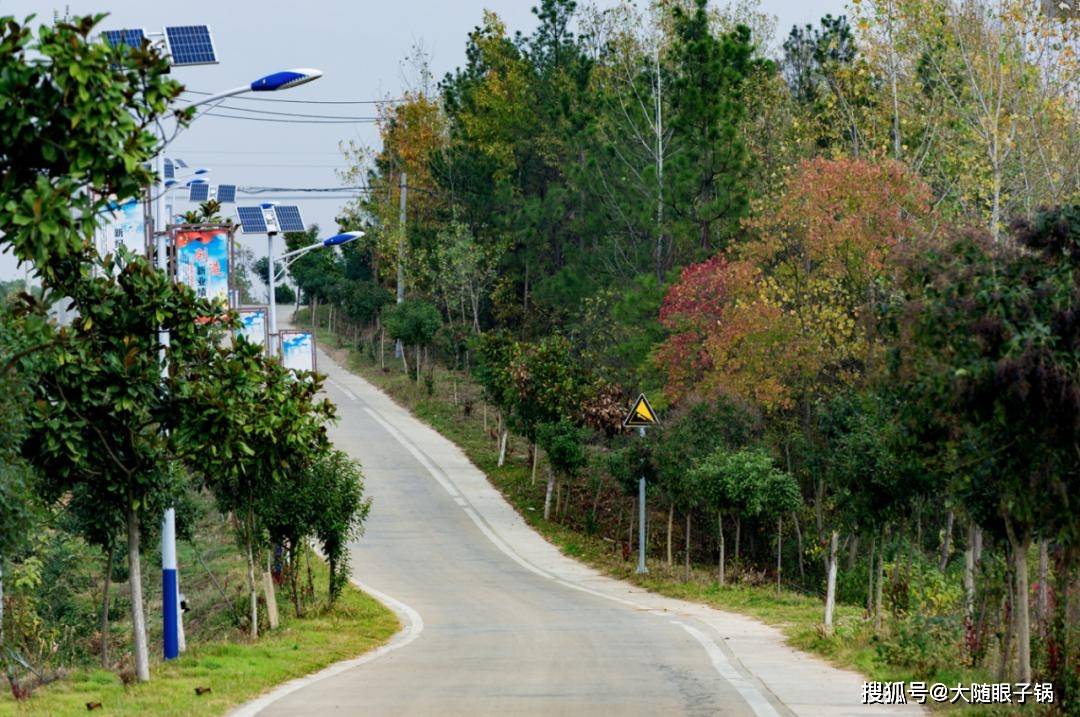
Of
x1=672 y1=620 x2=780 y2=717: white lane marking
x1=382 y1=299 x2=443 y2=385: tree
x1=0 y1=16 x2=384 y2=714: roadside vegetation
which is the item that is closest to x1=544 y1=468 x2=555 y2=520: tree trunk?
x1=382 y1=299 x2=443 y2=385: tree

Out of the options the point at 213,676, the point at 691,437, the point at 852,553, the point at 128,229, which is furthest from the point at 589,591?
the point at 128,229

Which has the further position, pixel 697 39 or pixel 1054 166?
pixel 697 39

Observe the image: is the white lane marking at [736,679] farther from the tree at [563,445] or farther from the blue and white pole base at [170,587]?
the tree at [563,445]

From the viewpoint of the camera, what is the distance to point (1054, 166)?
28.1 metres

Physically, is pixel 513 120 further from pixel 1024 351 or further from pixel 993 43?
pixel 1024 351

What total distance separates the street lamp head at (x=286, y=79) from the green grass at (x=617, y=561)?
8.48 metres

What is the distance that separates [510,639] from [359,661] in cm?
276

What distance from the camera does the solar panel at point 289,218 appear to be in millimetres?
33125

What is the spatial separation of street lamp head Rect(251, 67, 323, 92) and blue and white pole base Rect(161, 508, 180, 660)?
4792mm

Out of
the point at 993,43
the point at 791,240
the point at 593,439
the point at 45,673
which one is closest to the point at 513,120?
the point at 593,439

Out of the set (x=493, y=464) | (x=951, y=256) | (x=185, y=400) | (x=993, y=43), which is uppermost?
(x=993, y=43)

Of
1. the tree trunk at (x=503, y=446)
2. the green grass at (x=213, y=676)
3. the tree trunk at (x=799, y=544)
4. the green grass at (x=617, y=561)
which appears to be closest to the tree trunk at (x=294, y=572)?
the green grass at (x=213, y=676)

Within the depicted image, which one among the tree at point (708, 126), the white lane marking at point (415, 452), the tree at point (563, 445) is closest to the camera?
the tree at point (563, 445)

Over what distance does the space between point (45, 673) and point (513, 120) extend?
160ft
